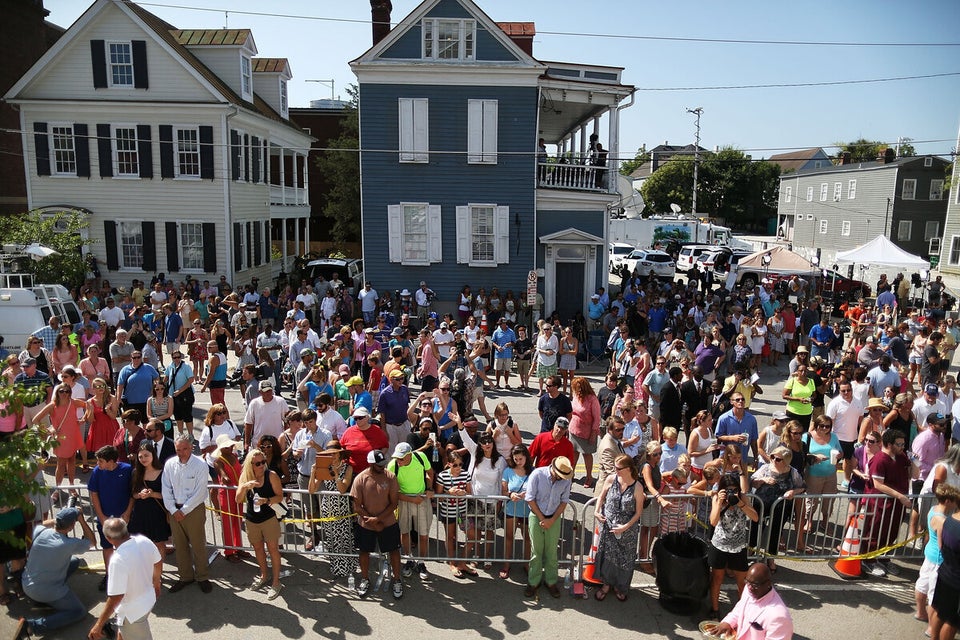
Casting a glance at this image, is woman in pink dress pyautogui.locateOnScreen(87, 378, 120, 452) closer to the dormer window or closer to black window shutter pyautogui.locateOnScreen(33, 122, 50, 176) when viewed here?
black window shutter pyautogui.locateOnScreen(33, 122, 50, 176)

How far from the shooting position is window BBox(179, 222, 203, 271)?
2436 centimetres

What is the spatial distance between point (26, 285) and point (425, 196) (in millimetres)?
11344

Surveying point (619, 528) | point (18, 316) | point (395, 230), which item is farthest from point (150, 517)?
point (395, 230)

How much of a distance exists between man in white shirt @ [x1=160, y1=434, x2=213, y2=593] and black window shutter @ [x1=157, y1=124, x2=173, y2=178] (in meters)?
19.2

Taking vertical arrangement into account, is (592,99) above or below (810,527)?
above

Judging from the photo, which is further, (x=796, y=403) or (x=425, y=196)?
(x=425, y=196)

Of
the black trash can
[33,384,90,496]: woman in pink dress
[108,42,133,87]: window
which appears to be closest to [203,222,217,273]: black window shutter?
[108,42,133,87]: window

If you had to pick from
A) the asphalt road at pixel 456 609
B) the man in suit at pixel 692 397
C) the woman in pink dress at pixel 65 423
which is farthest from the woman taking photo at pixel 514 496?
the woman in pink dress at pixel 65 423

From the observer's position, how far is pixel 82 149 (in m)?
23.6

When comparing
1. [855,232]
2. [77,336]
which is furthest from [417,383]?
[855,232]

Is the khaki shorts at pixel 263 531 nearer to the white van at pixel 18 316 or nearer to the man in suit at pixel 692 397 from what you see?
the man in suit at pixel 692 397

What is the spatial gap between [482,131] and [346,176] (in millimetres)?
17374

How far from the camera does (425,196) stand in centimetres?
2152

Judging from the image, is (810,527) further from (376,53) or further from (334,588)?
(376,53)
